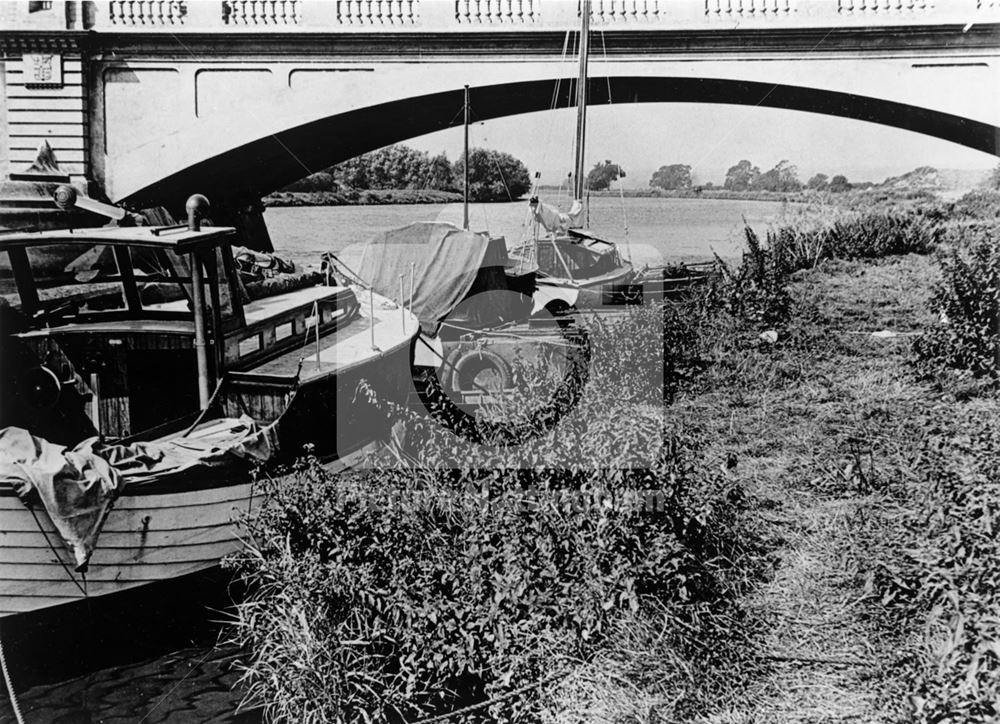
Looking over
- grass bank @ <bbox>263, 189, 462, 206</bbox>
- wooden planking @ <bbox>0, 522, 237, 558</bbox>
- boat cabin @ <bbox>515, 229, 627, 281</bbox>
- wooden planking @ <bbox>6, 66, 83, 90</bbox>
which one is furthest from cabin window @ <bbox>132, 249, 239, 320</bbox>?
grass bank @ <bbox>263, 189, 462, 206</bbox>

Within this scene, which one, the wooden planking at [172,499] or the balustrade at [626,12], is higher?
the balustrade at [626,12]

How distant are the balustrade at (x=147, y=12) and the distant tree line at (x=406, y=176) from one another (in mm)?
9322

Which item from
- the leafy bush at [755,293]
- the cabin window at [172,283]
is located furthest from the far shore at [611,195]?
the cabin window at [172,283]

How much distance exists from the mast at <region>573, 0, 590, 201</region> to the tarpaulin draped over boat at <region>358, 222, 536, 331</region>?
3770 millimetres

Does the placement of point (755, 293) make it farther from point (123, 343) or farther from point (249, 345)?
point (123, 343)

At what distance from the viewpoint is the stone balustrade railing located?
1612 centimetres

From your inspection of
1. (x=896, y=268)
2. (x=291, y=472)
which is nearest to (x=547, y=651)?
(x=291, y=472)

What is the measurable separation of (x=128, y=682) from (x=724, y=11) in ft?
50.8

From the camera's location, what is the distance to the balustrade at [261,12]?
16.9m

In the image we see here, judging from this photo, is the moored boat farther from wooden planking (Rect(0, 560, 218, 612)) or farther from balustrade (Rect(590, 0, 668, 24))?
balustrade (Rect(590, 0, 668, 24))

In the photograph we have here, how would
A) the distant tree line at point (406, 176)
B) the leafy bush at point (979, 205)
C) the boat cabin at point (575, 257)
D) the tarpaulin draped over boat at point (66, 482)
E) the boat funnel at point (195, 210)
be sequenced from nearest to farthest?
the tarpaulin draped over boat at point (66, 482) → the boat funnel at point (195, 210) → the leafy bush at point (979, 205) → the boat cabin at point (575, 257) → the distant tree line at point (406, 176)

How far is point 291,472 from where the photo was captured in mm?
6867

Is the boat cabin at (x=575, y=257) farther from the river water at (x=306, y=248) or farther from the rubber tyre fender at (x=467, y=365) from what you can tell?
the rubber tyre fender at (x=467, y=365)

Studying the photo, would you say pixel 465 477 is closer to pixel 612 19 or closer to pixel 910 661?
pixel 910 661
